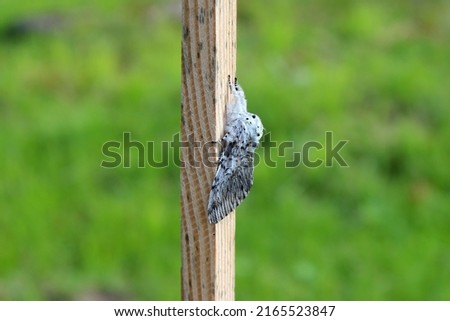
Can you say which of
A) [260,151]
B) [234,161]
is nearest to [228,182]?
[234,161]

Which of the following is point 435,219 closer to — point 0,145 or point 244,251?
point 244,251

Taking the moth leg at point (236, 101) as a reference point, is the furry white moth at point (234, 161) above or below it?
below

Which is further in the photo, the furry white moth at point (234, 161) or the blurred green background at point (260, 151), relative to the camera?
the blurred green background at point (260, 151)

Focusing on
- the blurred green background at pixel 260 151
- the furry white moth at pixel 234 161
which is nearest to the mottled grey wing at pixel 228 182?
the furry white moth at pixel 234 161

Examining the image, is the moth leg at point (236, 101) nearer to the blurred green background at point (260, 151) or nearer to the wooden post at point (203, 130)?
the wooden post at point (203, 130)
